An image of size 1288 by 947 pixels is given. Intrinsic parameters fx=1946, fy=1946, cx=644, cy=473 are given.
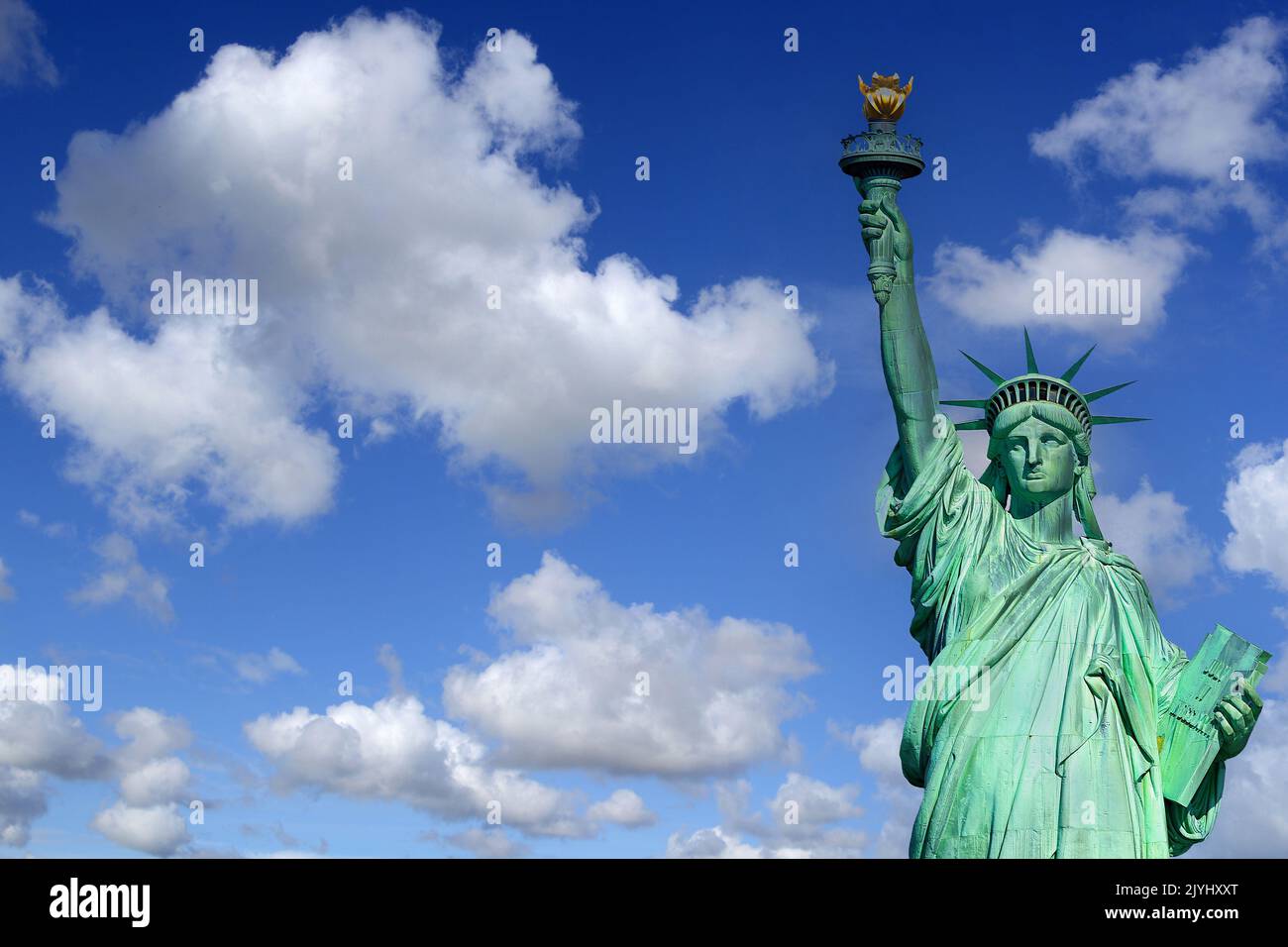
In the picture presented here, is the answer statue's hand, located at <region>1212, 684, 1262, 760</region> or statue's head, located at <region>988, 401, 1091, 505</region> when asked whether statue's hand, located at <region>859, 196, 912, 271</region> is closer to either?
statue's head, located at <region>988, 401, 1091, 505</region>

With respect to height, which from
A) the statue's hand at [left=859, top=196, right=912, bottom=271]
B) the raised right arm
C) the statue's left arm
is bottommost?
the statue's left arm

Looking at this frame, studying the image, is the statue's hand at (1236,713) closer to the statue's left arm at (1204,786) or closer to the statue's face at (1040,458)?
the statue's left arm at (1204,786)

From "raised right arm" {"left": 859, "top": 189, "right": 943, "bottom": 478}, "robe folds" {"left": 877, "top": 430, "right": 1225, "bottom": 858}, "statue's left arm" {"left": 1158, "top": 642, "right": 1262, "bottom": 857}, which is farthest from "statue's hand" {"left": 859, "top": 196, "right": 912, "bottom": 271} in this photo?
"statue's left arm" {"left": 1158, "top": 642, "right": 1262, "bottom": 857}

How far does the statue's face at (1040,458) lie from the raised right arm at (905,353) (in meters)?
1.44

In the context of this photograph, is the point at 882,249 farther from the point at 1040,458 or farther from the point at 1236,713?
the point at 1236,713

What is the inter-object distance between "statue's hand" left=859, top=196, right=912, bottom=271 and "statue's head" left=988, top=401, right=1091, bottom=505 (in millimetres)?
3022

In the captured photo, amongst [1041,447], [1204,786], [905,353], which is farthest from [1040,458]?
[1204,786]

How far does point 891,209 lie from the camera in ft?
104

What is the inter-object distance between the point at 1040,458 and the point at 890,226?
177 inches

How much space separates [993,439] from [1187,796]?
6509 mm

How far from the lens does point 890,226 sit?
31.8 meters

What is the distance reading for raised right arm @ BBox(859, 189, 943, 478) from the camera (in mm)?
31453
